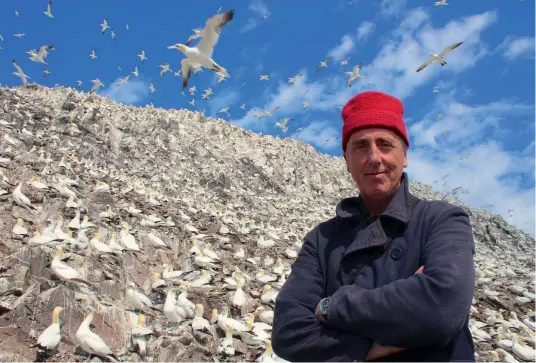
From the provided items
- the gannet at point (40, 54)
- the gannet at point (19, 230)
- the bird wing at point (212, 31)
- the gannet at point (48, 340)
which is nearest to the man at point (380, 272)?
the gannet at point (48, 340)

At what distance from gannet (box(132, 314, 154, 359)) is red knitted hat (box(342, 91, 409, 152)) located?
5.24 m

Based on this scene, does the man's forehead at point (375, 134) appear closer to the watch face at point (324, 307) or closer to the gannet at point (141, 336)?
the watch face at point (324, 307)

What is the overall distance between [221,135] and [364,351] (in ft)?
148

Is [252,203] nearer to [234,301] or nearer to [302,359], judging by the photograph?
[234,301]

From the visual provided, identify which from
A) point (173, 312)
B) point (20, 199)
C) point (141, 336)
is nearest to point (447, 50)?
point (173, 312)

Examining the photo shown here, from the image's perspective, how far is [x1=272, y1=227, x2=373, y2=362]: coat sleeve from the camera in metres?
2.26

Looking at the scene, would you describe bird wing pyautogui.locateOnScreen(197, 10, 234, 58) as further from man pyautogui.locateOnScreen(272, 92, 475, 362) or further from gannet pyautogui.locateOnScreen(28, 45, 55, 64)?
gannet pyautogui.locateOnScreen(28, 45, 55, 64)

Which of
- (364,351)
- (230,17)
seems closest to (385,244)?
(364,351)

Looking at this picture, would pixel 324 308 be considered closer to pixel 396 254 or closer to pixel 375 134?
pixel 396 254

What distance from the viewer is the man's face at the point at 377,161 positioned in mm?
2564

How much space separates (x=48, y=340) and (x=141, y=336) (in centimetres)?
134

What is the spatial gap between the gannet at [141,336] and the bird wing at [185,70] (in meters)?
6.02

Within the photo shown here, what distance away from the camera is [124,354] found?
644 centimetres

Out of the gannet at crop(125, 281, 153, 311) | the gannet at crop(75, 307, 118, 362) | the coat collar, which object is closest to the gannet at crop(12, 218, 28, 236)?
the gannet at crop(125, 281, 153, 311)
